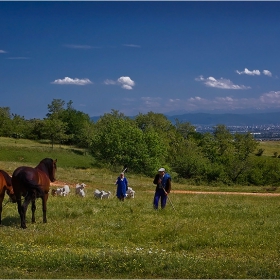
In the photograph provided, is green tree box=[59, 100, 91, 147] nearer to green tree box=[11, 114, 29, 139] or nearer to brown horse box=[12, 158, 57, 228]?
green tree box=[11, 114, 29, 139]

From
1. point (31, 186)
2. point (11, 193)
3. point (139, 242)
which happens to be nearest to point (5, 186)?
point (11, 193)

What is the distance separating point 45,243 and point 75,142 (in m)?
103

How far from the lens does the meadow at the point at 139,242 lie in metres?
9.48

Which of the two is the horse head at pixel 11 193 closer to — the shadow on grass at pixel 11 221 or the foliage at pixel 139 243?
the shadow on grass at pixel 11 221

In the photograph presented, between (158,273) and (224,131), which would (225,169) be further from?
(158,273)

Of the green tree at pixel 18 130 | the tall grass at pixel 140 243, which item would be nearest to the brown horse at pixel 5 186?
the tall grass at pixel 140 243

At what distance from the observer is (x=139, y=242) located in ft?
42.0

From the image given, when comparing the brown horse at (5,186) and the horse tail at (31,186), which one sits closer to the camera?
the horse tail at (31,186)

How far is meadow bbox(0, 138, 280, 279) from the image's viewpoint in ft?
31.1

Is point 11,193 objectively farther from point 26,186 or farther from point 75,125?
point 75,125

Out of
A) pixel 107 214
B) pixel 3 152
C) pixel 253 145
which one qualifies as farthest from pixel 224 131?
pixel 107 214

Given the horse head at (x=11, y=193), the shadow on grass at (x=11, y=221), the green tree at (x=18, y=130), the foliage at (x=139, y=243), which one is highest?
the green tree at (x=18, y=130)

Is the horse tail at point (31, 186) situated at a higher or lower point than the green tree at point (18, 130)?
lower

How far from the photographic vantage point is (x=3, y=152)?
7769cm
